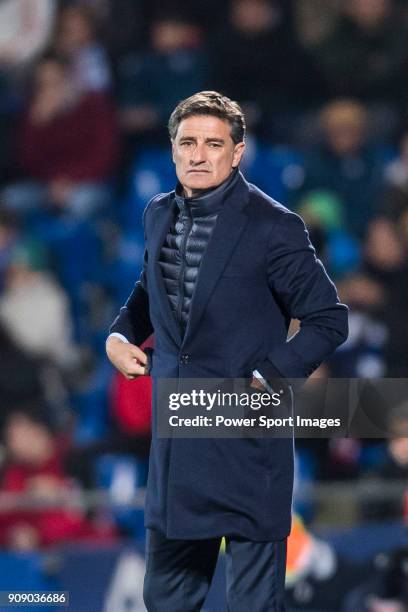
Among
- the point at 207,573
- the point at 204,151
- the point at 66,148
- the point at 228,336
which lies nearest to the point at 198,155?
the point at 204,151

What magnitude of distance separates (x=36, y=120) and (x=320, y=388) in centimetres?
441

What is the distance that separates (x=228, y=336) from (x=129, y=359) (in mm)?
269

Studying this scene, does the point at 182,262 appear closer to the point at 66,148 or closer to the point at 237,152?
the point at 237,152

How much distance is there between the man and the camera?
3.25m

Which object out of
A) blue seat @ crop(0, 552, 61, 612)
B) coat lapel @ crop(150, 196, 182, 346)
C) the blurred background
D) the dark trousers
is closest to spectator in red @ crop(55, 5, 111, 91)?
the blurred background

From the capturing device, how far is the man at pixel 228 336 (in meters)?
3.25

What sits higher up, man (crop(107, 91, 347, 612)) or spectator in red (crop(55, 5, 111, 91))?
spectator in red (crop(55, 5, 111, 91))

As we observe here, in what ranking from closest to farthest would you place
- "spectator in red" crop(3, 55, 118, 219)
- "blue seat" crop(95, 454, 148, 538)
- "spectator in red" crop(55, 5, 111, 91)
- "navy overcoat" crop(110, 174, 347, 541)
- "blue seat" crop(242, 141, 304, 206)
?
"navy overcoat" crop(110, 174, 347, 541) < "blue seat" crop(95, 454, 148, 538) < "blue seat" crop(242, 141, 304, 206) < "spectator in red" crop(3, 55, 118, 219) < "spectator in red" crop(55, 5, 111, 91)

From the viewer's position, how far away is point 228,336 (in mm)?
3268

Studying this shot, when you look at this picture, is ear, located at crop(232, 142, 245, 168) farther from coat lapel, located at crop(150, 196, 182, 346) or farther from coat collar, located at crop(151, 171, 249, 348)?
→ coat lapel, located at crop(150, 196, 182, 346)

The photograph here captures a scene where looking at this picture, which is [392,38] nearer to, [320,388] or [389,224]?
[389,224]

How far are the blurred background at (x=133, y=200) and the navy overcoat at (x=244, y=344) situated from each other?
2243mm

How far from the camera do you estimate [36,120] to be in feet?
26.3

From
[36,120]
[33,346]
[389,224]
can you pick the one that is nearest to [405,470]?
[389,224]
